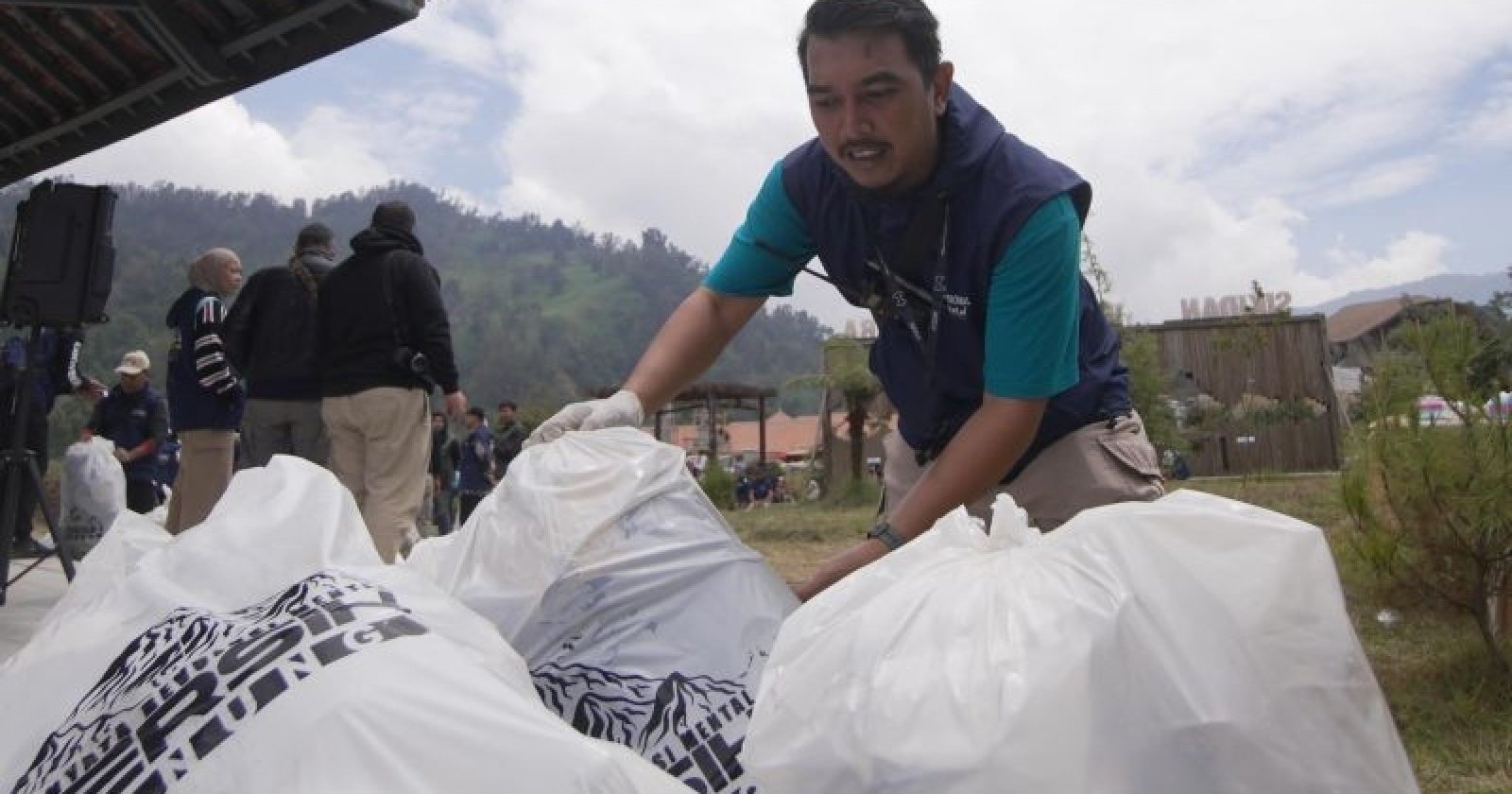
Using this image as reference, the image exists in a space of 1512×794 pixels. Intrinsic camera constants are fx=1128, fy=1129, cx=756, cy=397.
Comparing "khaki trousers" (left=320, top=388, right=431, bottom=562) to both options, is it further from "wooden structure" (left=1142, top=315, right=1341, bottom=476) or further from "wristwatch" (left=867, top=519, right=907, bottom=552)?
"wooden structure" (left=1142, top=315, right=1341, bottom=476)

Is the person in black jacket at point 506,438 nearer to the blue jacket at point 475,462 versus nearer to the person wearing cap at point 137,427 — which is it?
the blue jacket at point 475,462

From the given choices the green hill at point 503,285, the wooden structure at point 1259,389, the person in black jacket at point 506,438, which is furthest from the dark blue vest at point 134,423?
the green hill at point 503,285

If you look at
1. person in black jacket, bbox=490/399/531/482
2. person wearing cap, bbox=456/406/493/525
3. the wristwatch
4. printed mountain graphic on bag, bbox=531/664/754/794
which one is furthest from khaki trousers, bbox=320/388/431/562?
person in black jacket, bbox=490/399/531/482

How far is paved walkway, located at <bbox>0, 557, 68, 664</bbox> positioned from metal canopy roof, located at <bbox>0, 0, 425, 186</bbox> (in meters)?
1.86

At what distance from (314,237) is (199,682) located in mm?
4241

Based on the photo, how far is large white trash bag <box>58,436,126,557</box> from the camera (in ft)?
22.3

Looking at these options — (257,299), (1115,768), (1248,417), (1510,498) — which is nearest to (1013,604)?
(1115,768)

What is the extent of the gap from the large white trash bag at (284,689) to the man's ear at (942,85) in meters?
0.97

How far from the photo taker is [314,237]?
16.3 ft

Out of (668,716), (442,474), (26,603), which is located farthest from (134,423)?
(668,716)

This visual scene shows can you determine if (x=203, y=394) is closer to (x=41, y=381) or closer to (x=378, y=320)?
(x=378, y=320)

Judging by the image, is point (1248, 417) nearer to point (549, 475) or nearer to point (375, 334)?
point (375, 334)

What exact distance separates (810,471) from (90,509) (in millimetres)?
11311

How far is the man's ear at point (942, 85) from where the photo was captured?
1.64m
